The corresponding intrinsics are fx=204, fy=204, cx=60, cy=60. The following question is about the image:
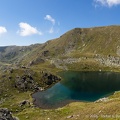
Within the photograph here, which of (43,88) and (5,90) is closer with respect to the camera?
(5,90)

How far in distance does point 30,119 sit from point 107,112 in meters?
33.4

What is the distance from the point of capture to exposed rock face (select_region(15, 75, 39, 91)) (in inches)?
6191

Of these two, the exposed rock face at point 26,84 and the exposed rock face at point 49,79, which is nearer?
the exposed rock face at point 26,84

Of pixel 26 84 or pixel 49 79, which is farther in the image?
pixel 49 79

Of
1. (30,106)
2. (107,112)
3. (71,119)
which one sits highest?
(107,112)

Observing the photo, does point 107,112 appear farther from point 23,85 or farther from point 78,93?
point 23,85

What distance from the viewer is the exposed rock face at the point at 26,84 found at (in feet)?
516

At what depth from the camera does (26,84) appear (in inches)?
6393

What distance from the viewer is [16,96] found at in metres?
139

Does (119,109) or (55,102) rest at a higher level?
(119,109)

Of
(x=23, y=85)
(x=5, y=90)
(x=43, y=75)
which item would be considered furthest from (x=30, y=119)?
(x=43, y=75)

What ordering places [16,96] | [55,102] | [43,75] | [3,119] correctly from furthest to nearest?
[43,75] < [16,96] < [55,102] < [3,119]

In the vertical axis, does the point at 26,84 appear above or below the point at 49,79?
below

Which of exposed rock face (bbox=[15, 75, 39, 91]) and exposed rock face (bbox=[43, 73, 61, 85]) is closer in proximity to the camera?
exposed rock face (bbox=[15, 75, 39, 91])
